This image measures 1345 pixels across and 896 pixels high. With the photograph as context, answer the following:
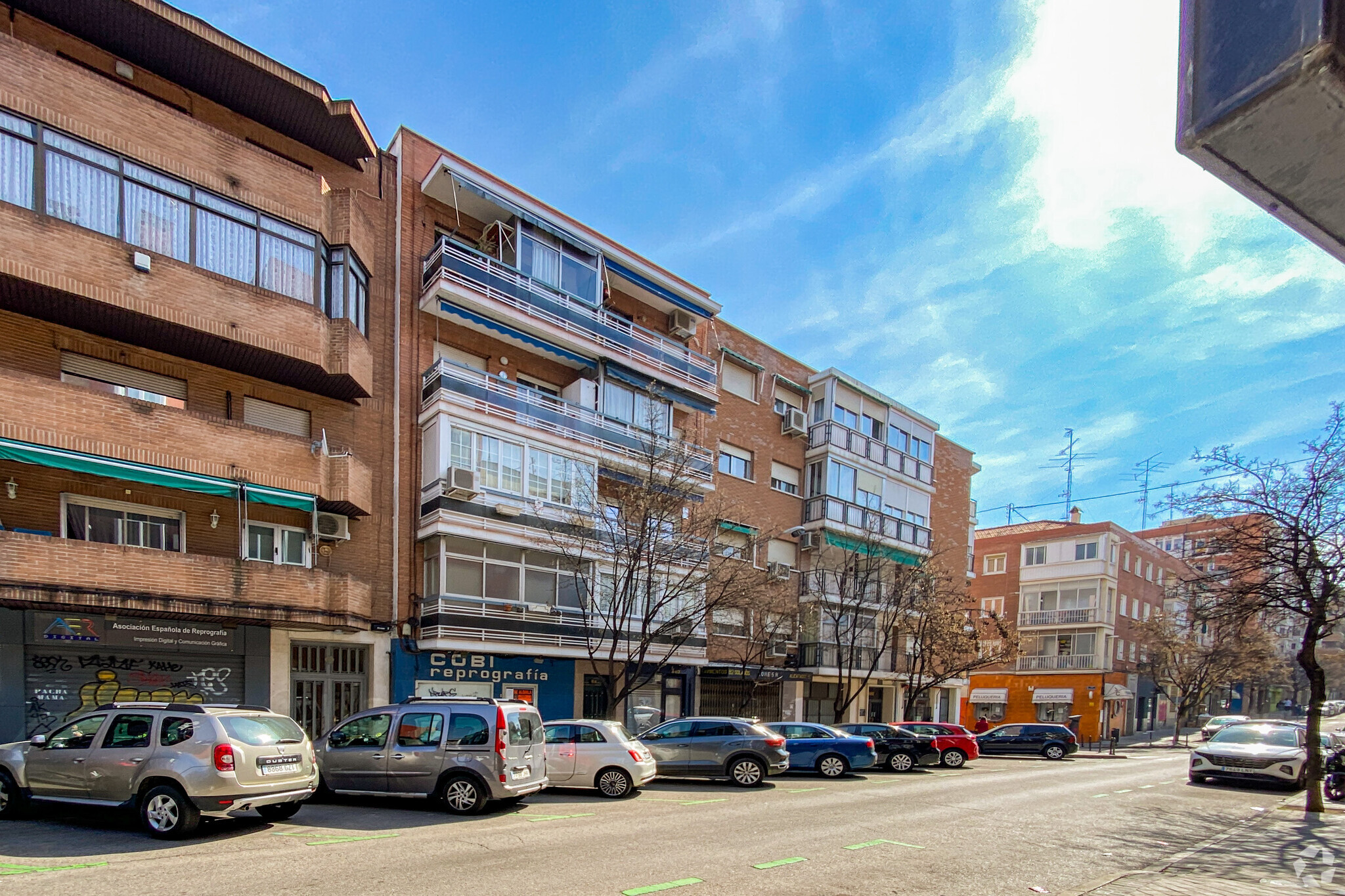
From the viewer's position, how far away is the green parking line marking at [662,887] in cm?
731

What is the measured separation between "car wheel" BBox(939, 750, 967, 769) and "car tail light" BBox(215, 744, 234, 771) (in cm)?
2047

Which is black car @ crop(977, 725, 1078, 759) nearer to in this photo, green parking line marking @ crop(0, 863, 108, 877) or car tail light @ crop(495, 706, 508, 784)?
car tail light @ crop(495, 706, 508, 784)

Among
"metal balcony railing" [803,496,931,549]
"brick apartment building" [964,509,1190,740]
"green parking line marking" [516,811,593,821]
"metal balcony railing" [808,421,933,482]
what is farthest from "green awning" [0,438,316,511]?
"brick apartment building" [964,509,1190,740]

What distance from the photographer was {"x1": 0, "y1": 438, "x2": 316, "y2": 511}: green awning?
43.6 feet

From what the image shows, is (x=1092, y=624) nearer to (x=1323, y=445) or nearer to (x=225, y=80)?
(x=1323, y=445)

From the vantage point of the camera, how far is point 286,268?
17078 millimetres

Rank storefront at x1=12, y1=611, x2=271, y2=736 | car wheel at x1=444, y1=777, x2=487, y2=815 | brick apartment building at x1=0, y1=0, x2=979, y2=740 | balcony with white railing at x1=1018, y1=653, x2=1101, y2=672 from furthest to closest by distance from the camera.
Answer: balcony with white railing at x1=1018, y1=653, x2=1101, y2=672 < storefront at x1=12, y1=611, x2=271, y2=736 < brick apartment building at x1=0, y1=0, x2=979, y2=740 < car wheel at x1=444, y1=777, x2=487, y2=815

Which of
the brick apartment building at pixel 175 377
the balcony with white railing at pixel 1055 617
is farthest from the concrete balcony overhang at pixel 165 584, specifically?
the balcony with white railing at pixel 1055 617

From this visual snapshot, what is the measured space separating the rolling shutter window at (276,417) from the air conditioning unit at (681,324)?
12969 mm

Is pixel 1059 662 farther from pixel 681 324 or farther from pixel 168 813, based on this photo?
pixel 168 813

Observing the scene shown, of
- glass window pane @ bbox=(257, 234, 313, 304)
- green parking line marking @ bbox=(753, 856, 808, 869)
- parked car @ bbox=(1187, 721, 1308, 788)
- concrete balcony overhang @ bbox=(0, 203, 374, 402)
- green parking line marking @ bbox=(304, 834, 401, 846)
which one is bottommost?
parked car @ bbox=(1187, 721, 1308, 788)

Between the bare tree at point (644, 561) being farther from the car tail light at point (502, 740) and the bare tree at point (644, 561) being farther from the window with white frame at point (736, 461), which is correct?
the car tail light at point (502, 740)

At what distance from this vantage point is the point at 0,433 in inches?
509

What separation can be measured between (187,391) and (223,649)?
5347 millimetres
